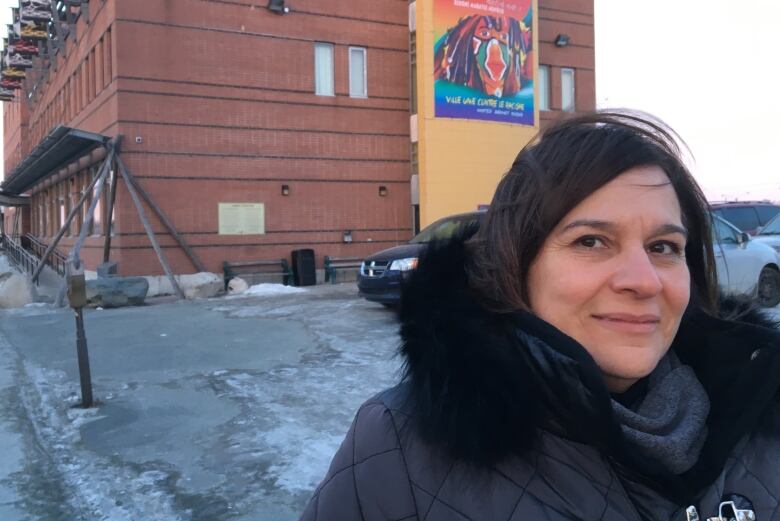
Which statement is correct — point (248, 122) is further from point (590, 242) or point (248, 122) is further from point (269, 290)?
point (590, 242)

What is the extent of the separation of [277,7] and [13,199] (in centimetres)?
2445

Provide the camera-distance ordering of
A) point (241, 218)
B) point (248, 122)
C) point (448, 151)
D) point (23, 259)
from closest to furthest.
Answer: point (241, 218) → point (248, 122) → point (448, 151) → point (23, 259)

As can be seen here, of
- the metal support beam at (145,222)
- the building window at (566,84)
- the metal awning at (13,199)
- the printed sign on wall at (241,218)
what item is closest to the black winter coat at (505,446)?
the metal support beam at (145,222)

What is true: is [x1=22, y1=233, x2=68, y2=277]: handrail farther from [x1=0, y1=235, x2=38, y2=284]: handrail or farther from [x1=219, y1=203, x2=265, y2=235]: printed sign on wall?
[x1=219, y1=203, x2=265, y2=235]: printed sign on wall

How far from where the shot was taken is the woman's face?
5.11 feet

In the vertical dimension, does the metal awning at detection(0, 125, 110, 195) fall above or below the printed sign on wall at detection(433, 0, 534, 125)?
below

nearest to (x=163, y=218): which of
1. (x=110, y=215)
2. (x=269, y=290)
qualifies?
(x=110, y=215)

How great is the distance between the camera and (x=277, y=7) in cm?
1808

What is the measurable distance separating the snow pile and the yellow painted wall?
495 cm

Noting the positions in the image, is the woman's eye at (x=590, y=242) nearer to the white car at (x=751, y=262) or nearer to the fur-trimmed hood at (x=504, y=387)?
the fur-trimmed hood at (x=504, y=387)

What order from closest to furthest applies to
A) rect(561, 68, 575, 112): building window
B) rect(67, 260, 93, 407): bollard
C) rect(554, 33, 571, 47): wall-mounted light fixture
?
rect(67, 260, 93, 407): bollard < rect(554, 33, 571, 47): wall-mounted light fixture < rect(561, 68, 575, 112): building window

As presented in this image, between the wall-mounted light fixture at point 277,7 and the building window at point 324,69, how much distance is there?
4.30 feet

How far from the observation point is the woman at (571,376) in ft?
4.56

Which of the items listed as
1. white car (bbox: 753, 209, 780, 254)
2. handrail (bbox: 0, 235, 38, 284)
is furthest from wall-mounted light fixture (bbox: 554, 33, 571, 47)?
handrail (bbox: 0, 235, 38, 284)
